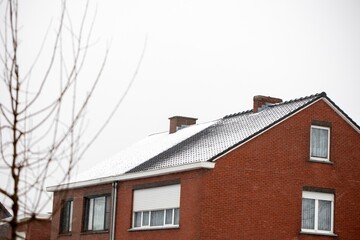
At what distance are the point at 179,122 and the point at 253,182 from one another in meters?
10.4

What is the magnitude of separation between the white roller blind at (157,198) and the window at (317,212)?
458cm

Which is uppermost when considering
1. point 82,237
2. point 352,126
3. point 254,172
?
point 352,126

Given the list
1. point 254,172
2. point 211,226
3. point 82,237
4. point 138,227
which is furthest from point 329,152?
point 82,237

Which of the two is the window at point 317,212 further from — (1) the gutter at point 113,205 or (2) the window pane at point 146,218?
(1) the gutter at point 113,205

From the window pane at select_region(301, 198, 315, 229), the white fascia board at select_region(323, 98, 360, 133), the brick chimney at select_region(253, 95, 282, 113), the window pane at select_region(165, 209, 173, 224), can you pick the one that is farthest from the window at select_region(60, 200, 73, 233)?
the white fascia board at select_region(323, 98, 360, 133)

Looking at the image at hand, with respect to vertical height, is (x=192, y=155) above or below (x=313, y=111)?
below

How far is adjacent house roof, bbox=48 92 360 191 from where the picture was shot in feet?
86.1

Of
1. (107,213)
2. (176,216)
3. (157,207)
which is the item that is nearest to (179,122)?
(107,213)

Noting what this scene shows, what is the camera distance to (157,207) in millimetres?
27047

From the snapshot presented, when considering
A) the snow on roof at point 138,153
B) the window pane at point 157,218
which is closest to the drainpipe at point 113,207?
the snow on roof at point 138,153

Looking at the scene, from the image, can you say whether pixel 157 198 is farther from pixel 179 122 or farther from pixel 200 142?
pixel 179 122

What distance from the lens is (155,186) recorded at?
27.2 meters

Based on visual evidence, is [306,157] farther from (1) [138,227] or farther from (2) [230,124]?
(1) [138,227]

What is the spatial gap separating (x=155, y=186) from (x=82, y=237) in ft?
20.5
